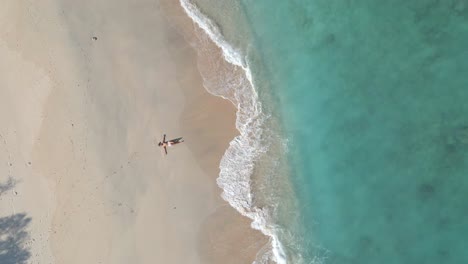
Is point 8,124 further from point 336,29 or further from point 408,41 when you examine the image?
point 408,41

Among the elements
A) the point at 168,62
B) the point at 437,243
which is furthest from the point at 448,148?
the point at 168,62

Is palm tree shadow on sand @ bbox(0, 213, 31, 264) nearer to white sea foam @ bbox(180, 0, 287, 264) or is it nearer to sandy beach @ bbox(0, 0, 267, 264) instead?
sandy beach @ bbox(0, 0, 267, 264)

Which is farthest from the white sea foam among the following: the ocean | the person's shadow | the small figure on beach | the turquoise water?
the person's shadow

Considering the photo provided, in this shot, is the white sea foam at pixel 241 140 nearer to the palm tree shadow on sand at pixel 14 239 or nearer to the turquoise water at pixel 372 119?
the turquoise water at pixel 372 119

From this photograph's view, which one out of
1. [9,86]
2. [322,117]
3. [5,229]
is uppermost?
[9,86]

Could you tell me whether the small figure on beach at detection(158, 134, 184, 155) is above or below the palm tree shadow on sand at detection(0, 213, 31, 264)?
above
